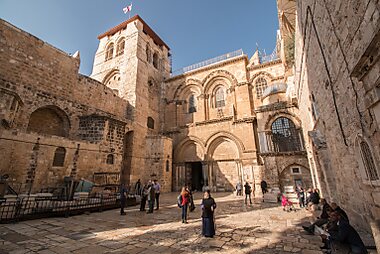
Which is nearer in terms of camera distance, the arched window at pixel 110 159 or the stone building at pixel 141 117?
the stone building at pixel 141 117

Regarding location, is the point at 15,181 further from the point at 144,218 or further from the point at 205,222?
the point at 205,222

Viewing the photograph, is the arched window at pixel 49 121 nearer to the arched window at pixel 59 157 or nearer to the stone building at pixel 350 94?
the arched window at pixel 59 157

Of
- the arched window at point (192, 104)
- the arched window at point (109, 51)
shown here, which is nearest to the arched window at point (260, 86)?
the arched window at point (192, 104)

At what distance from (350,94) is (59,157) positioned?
12.0 metres

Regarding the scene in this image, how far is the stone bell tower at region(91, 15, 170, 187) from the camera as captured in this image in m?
15.6

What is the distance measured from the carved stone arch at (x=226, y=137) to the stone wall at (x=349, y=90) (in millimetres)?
8652

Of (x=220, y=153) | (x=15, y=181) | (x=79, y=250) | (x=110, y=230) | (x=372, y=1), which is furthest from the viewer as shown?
(x=220, y=153)

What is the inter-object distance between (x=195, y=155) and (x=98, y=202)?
10.5 metres

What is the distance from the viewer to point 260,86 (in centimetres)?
1706

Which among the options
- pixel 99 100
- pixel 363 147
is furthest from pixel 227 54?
pixel 363 147

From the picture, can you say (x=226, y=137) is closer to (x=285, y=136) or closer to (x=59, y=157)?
(x=285, y=136)

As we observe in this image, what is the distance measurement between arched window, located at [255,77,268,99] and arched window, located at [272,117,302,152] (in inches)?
155

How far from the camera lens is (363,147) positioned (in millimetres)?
3805

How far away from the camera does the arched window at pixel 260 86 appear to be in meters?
16.8
